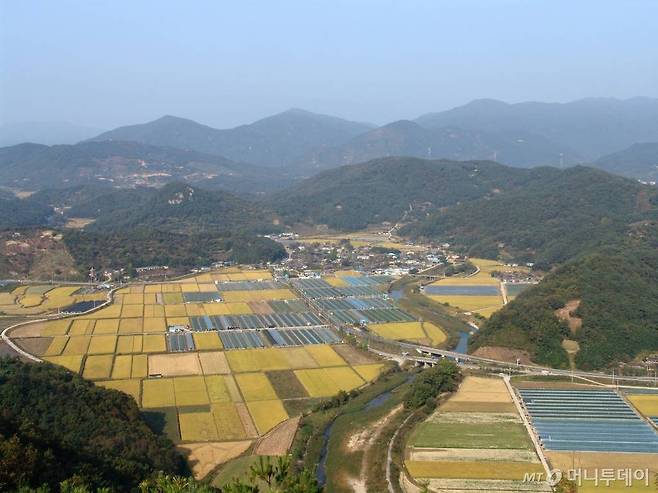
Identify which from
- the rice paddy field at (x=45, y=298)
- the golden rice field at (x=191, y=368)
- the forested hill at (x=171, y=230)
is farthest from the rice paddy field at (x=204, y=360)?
the forested hill at (x=171, y=230)

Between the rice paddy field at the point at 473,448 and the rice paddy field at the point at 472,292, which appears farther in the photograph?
the rice paddy field at the point at 472,292

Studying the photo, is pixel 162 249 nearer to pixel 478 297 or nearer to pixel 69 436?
pixel 478 297

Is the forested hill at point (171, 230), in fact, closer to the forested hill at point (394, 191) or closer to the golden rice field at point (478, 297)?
the forested hill at point (394, 191)

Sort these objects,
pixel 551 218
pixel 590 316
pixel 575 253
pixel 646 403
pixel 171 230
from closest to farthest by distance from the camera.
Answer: pixel 646 403 < pixel 590 316 < pixel 575 253 < pixel 551 218 < pixel 171 230

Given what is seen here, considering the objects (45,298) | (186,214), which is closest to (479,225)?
(186,214)

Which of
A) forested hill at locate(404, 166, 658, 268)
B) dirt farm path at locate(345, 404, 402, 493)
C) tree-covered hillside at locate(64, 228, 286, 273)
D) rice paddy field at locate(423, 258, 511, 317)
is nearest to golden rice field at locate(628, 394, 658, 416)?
dirt farm path at locate(345, 404, 402, 493)

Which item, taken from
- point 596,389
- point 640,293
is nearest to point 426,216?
point 640,293
